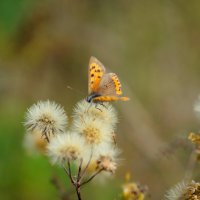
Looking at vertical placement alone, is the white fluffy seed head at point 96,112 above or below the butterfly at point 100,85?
below

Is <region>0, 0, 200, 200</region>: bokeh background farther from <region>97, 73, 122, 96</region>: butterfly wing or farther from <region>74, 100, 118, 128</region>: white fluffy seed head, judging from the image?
<region>74, 100, 118, 128</region>: white fluffy seed head

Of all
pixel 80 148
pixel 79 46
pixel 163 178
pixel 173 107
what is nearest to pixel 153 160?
pixel 163 178

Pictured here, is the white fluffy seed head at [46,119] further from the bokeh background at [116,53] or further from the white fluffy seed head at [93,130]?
the bokeh background at [116,53]

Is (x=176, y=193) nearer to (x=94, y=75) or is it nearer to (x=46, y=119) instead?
(x=46, y=119)

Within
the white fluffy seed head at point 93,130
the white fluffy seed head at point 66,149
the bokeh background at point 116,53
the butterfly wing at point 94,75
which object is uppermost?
the bokeh background at point 116,53

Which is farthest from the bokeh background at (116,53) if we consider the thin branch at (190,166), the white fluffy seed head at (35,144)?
the thin branch at (190,166)

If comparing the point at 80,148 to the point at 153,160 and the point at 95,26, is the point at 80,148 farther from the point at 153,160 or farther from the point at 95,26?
the point at 95,26

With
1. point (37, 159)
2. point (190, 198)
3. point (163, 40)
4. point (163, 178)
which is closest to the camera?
point (190, 198)
